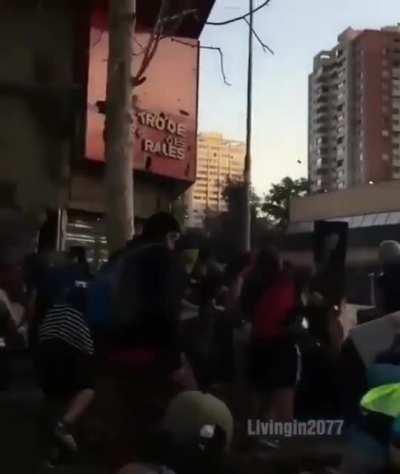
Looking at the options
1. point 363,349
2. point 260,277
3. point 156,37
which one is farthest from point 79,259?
point 363,349

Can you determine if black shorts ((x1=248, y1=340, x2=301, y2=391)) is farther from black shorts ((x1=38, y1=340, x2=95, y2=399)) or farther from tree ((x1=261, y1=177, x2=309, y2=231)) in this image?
black shorts ((x1=38, y1=340, x2=95, y2=399))

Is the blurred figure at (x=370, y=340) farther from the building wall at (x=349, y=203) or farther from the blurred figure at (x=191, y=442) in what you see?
the blurred figure at (x=191, y=442)

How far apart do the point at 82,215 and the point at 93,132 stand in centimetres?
45

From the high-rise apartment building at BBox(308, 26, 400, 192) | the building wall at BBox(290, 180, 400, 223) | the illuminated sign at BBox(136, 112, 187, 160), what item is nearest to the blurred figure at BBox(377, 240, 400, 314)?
the building wall at BBox(290, 180, 400, 223)

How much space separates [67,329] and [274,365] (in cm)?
96

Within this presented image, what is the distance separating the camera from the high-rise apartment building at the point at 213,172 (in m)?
3.98

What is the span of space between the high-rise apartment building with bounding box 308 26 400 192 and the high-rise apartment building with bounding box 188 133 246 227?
1.08 feet

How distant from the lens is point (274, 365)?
4086mm

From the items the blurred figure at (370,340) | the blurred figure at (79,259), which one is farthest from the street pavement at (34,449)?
the blurred figure at (79,259)

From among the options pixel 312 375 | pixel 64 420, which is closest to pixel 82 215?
pixel 64 420

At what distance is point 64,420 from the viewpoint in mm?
4277

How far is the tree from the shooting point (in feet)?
12.9

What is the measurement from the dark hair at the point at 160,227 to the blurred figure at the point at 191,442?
2.83 ft

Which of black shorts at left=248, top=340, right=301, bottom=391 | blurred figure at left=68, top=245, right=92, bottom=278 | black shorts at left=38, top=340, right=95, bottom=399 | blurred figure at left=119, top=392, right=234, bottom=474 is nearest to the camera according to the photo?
blurred figure at left=119, top=392, right=234, bottom=474
